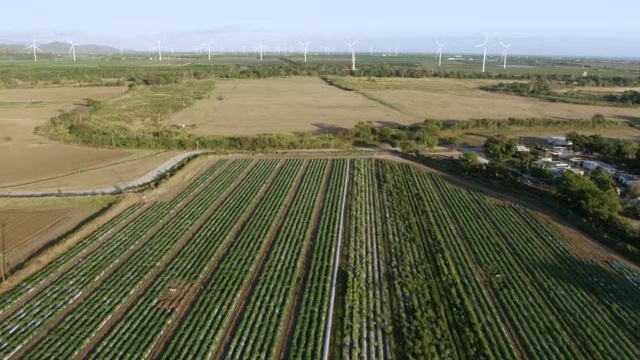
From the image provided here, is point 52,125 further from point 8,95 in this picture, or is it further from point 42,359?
point 42,359

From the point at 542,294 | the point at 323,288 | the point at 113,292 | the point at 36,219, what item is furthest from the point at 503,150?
the point at 36,219

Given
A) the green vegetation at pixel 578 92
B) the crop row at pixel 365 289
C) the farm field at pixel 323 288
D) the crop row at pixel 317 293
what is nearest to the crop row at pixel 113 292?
the farm field at pixel 323 288

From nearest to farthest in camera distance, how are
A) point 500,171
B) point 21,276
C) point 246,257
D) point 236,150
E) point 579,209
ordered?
point 21,276 → point 246,257 → point 579,209 → point 500,171 → point 236,150

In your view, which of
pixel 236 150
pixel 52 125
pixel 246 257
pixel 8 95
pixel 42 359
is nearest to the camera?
pixel 42 359

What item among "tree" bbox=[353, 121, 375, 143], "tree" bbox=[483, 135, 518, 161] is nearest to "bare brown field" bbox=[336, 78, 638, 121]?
"tree" bbox=[353, 121, 375, 143]

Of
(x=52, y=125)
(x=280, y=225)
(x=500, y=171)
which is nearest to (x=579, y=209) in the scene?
(x=500, y=171)

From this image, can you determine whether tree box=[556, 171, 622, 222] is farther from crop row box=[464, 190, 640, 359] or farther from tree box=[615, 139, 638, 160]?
tree box=[615, 139, 638, 160]

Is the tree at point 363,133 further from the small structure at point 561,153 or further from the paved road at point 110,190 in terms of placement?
the paved road at point 110,190

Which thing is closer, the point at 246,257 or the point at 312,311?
the point at 312,311
